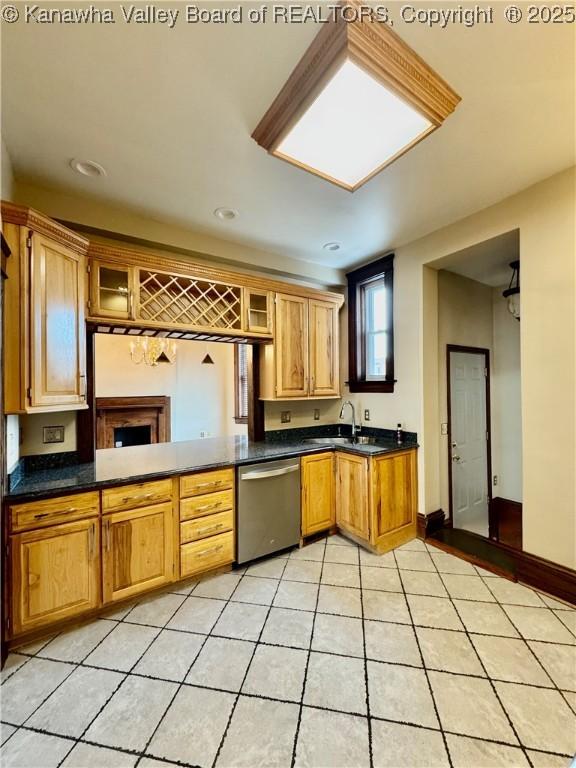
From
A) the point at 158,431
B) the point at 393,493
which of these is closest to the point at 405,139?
the point at 393,493

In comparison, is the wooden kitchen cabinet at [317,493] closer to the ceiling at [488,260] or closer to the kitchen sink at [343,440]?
the kitchen sink at [343,440]

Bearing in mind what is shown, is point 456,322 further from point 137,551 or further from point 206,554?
point 137,551

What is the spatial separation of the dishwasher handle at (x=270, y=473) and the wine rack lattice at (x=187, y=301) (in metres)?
1.34

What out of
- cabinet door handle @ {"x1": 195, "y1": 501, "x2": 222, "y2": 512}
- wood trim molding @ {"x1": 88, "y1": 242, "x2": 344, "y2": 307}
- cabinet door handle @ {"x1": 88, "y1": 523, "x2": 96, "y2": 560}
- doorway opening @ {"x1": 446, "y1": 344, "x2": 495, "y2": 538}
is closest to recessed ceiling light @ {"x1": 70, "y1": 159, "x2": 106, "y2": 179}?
wood trim molding @ {"x1": 88, "y1": 242, "x2": 344, "y2": 307}

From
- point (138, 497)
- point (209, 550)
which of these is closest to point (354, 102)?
point (138, 497)

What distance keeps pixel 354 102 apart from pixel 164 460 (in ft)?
8.43

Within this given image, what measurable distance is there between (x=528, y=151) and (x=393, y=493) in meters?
2.70

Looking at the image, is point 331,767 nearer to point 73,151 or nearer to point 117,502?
point 117,502

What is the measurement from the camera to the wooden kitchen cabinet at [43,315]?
1688 mm

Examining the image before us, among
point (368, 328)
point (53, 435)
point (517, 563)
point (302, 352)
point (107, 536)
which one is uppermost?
point (368, 328)

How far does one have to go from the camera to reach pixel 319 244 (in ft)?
10.1

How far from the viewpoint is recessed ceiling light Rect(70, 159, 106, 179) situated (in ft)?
6.31

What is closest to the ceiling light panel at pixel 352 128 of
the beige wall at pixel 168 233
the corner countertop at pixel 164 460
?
the beige wall at pixel 168 233

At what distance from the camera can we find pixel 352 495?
2.83 m
